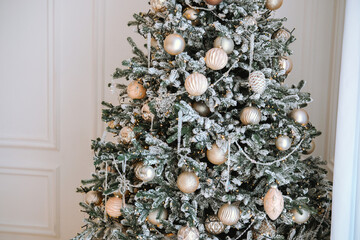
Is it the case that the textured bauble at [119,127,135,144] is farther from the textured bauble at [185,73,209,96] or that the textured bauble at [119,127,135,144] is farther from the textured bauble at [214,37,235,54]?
the textured bauble at [214,37,235,54]

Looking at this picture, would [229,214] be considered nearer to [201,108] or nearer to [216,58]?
[201,108]

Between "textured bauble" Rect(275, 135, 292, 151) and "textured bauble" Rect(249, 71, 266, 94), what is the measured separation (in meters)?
0.21

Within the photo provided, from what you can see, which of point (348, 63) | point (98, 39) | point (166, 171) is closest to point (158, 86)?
point (166, 171)

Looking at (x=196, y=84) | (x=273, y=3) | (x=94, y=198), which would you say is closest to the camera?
(x=196, y=84)

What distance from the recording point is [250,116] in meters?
1.35

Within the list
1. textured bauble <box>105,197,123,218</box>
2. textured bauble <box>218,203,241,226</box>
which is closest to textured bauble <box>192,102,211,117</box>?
textured bauble <box>218,203,241,226</box>

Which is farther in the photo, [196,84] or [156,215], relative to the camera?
[156,215]

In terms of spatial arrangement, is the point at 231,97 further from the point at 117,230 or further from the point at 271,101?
the point at 117,230

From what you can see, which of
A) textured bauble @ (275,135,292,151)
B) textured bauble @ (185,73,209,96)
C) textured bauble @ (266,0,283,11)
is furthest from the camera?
textured bauble @ (266,0,283,11)

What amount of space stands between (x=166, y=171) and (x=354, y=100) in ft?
2.41

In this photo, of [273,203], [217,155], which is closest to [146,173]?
[217,155]

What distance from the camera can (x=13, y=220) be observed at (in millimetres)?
2516

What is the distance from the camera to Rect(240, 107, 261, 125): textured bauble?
135cm

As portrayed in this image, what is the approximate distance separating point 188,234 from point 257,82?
634 mm
